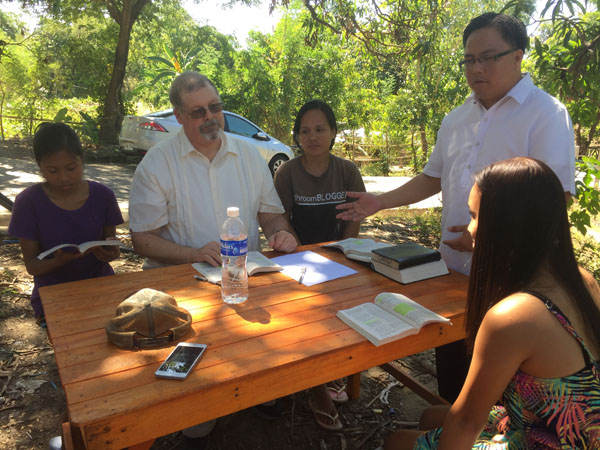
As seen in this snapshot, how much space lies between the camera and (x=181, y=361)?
50.8 inches

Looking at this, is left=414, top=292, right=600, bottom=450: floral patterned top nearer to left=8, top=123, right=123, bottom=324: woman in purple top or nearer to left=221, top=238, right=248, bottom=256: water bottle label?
left=221, top=238, right=248, bottom=256: water bottle label

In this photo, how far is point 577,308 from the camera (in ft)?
4.03

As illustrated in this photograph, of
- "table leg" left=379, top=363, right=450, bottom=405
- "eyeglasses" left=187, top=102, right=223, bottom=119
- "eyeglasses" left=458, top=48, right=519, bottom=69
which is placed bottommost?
"table leg" left=379, top=363, right=450, bottom=405

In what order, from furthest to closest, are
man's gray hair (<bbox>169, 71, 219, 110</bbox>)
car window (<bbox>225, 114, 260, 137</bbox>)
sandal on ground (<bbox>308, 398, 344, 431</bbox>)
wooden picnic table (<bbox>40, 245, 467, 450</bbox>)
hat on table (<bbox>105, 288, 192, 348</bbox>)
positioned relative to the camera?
car window (<bbox>225, 114, 260, 137</bbox>) < man's gray hair (<bbox>169, 71, 219, 110</bbox>) < sandal on ground (<bbox>308, 398, 344, 431</bbox>) < hat on table (<bbox>105, 288, 192, 348</bbox>) < wooden picnic table (<bbox>40, 245, 467, 450</bbox>)

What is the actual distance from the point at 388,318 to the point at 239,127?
349 inches

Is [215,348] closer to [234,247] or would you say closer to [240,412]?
[234,247]

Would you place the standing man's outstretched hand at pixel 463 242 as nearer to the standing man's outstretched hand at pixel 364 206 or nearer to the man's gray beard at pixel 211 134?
the standing man's outstretched hand at pixel 364 206

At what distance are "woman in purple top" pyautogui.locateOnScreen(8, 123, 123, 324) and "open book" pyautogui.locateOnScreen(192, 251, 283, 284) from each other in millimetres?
613

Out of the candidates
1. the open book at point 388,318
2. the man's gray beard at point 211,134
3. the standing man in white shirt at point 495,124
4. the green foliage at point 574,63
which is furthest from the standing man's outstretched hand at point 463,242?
the green foliage at point 574,63

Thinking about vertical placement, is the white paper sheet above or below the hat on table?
below

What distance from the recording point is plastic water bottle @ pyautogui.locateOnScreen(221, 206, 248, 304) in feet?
5.76

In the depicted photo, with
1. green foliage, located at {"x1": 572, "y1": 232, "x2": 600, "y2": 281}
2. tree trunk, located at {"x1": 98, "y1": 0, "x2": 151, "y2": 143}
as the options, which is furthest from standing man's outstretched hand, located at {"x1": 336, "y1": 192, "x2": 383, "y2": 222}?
tree trunk, located at {"x1": 98, "y1": 0, "x2": 151, "y2": 143}

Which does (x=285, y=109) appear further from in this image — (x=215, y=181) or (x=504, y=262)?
(x=504, y=262)

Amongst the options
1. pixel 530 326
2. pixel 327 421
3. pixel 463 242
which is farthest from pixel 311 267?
pixel 530 326
